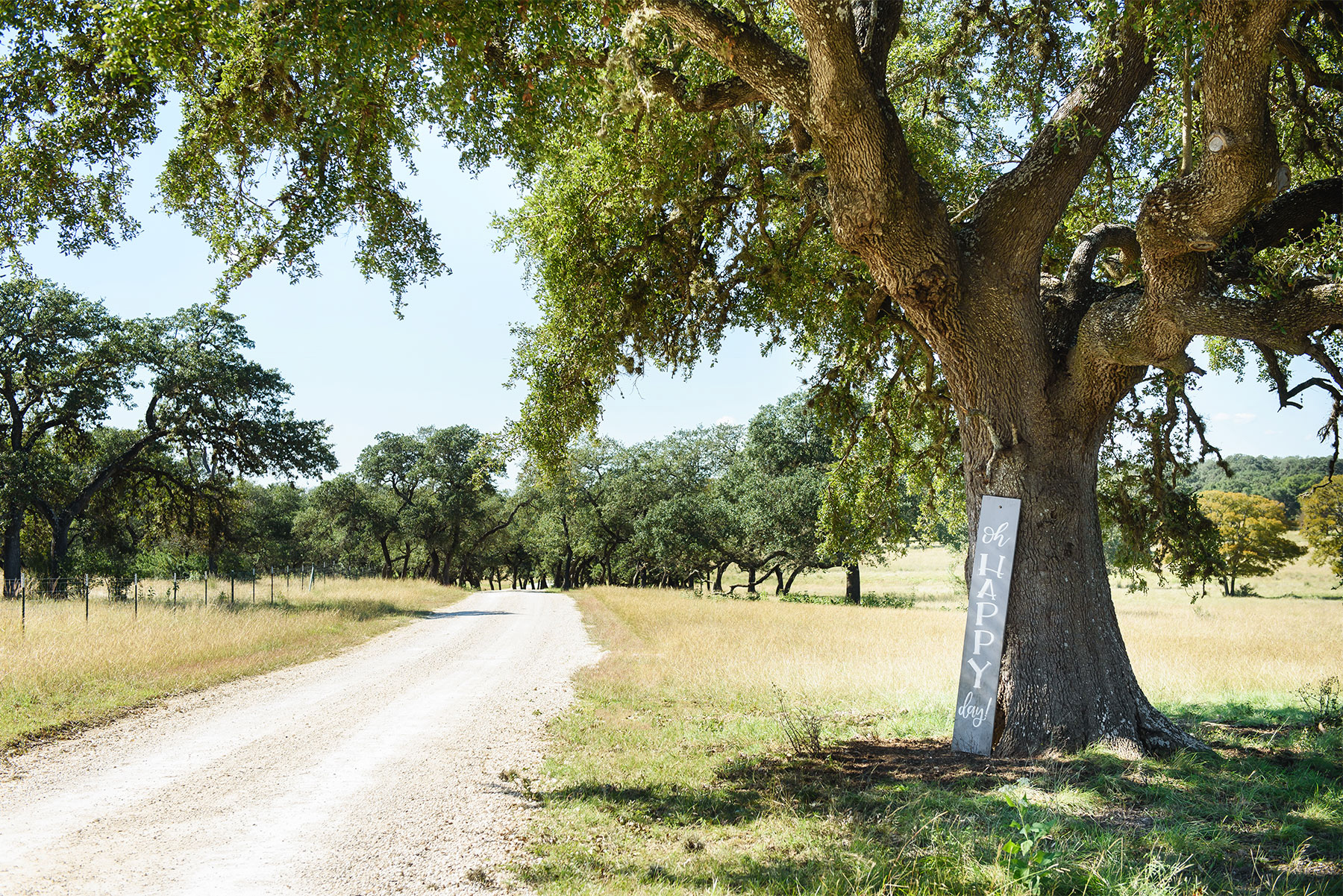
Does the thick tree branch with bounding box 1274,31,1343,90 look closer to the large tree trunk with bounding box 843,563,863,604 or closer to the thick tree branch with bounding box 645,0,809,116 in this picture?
the thick tree branch with bounding box 645,0,809,116

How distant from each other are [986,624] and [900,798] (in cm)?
200

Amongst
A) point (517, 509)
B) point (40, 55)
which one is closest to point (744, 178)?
point (40, 55)

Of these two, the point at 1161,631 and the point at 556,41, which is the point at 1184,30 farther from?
the point at 1161,631

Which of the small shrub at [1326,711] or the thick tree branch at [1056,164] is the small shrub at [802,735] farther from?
the thick tree branch at [1056,164]

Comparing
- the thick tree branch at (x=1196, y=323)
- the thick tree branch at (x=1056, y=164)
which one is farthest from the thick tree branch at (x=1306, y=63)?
the thick tree branch at (x=1196, y=323)

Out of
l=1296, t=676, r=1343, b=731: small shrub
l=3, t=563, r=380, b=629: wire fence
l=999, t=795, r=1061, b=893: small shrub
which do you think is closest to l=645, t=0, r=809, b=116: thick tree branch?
l=999, t=795, r=1061, b=893: small shrub

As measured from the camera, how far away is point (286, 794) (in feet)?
18.1

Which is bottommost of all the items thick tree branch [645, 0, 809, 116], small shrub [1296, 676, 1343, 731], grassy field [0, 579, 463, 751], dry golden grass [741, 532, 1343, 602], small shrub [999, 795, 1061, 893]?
dry golden grass [741, 532, 1343, 602]

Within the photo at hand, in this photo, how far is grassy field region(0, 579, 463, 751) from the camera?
8.18m

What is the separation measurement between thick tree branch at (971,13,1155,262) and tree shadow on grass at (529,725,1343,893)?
454 centimetres

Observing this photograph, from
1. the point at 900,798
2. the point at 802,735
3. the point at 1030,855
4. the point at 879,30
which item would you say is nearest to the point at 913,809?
the point at 900,798

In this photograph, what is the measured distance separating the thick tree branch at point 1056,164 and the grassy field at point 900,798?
181 inches

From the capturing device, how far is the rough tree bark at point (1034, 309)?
5.30 meters

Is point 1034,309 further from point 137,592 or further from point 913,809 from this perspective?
point 137,592
